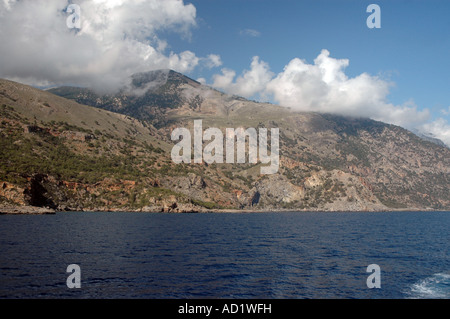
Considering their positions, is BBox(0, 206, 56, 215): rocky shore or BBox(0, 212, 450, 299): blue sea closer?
BBox(0, 212, 450, 299): blue sea

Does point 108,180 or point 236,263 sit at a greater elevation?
point 108,180

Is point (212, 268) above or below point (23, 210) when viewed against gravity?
below

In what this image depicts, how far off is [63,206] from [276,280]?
15244cm

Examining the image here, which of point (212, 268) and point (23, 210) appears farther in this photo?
point (23, 210)

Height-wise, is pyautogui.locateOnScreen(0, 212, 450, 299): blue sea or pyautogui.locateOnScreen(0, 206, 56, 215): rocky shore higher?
pyautogui.locateOnScreen(0, 206, 56, 215): rocky shore

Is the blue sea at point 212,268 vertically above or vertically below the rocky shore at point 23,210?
below

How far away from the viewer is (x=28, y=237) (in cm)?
6888

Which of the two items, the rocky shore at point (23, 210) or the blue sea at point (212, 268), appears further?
the rocky shore at point (23, 210)

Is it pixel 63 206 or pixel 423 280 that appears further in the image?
pixel 63 206
